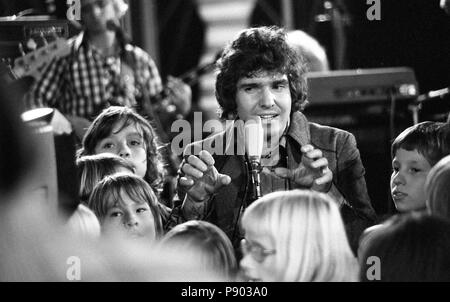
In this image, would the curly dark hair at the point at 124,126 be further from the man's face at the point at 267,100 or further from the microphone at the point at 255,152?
the microphone at the point at 255,152

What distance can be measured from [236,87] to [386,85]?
1.03m

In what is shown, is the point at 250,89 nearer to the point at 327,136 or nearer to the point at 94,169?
the point at 327,136

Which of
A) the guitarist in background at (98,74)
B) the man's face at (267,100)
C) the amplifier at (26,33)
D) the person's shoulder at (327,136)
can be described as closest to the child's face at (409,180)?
the person's shoulder at (327,136)

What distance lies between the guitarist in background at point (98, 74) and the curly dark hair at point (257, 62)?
1324 mm

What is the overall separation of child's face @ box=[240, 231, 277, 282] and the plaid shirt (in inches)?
86.3

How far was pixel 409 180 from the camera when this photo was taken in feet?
8.77

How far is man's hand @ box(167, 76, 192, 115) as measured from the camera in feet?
14.9

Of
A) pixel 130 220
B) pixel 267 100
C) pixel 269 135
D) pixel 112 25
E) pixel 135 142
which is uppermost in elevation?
pixel 112 25

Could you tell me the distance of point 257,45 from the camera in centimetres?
273

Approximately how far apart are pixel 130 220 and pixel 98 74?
1.64 m

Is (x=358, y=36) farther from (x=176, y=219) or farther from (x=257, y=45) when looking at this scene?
(x=176, y=219)

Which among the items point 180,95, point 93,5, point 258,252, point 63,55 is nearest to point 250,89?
point 258,252

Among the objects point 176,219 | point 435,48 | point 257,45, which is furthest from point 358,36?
point 176,219

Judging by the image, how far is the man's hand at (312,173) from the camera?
230 cm
